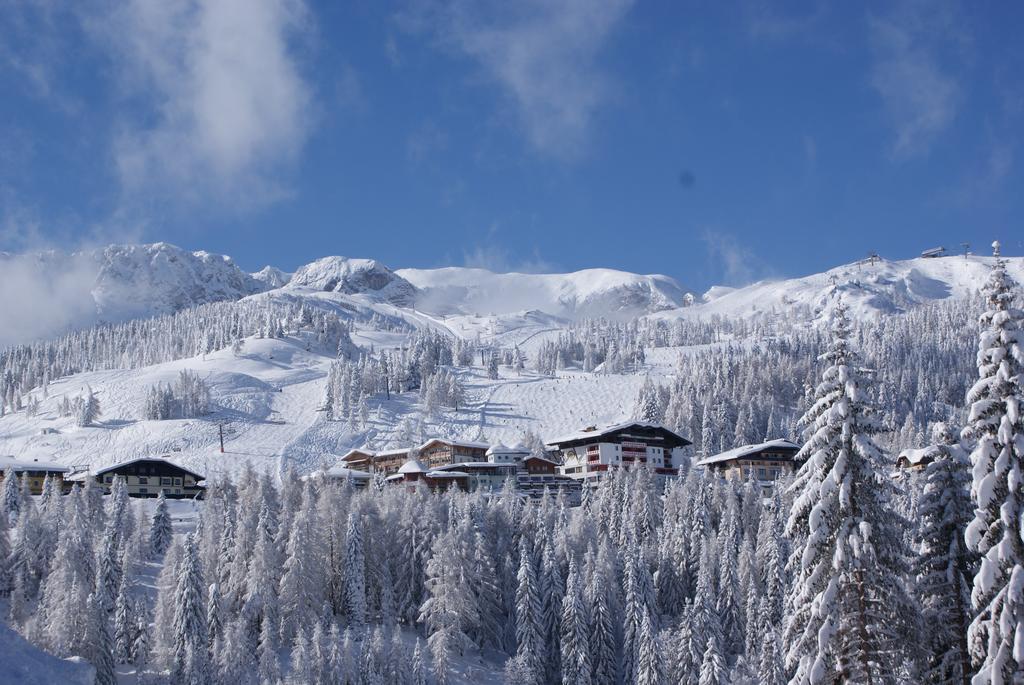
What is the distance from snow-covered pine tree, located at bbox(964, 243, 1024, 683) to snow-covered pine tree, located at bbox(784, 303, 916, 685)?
2.41 metres

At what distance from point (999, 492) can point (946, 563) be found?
539 cm

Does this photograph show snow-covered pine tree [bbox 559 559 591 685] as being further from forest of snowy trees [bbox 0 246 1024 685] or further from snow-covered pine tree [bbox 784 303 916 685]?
snow-covered pine tree [bbox 784 303 916 685]

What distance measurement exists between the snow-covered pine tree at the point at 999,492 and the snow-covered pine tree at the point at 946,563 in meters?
3.01

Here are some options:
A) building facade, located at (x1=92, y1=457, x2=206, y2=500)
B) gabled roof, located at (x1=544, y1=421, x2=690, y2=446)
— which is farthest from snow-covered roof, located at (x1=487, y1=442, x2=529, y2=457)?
building facade, located at (x1=92, y1=457, x2=206, y2=500)

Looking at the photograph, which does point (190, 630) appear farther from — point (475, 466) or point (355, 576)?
point (475, 466)

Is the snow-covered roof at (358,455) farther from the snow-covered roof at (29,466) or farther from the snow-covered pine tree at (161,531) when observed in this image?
the snow-covered pine tree at (161,531)

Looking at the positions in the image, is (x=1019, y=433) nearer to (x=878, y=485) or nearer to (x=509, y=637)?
(x=878, y=485)

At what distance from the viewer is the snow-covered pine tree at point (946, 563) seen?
28375 mm

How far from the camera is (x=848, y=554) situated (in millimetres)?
26578

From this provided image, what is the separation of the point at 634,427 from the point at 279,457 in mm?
65196

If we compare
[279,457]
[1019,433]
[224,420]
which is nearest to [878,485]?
[1019,433]

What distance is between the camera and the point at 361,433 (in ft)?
624

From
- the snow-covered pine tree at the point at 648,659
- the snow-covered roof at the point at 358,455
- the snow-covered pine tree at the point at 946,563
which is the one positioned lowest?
the snow-covered pine tree at the point at 648,659

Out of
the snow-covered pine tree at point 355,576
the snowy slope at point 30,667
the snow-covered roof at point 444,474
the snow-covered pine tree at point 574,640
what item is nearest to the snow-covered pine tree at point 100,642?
the snow-covered pine tree at point 355,576
